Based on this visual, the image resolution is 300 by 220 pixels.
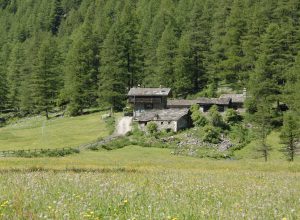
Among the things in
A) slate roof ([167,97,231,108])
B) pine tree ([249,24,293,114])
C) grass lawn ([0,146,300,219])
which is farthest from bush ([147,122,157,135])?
grass lawn ([0,146,300,219])

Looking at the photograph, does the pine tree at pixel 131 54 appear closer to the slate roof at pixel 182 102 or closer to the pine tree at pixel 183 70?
the pine tree at pixel 183 70

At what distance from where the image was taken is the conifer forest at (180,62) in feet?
250

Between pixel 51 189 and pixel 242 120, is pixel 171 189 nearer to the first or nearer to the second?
pixel 51 189

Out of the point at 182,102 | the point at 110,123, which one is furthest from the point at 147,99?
the point at 110,123

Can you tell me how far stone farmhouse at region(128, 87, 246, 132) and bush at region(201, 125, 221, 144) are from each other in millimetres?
5814

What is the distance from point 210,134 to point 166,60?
31503 millimetres

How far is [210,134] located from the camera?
219 ft

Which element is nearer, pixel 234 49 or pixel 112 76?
pixel 234 49

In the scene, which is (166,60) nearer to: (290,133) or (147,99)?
(147,99)

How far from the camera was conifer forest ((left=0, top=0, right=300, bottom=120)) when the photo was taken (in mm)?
76188

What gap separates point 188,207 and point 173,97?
84869mm

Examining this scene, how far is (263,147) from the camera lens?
58.7m

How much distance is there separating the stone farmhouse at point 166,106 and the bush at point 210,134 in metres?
5.81

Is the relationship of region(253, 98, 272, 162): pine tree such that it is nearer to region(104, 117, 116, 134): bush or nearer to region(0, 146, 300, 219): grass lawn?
region(104, 117, 116, 134): bush
